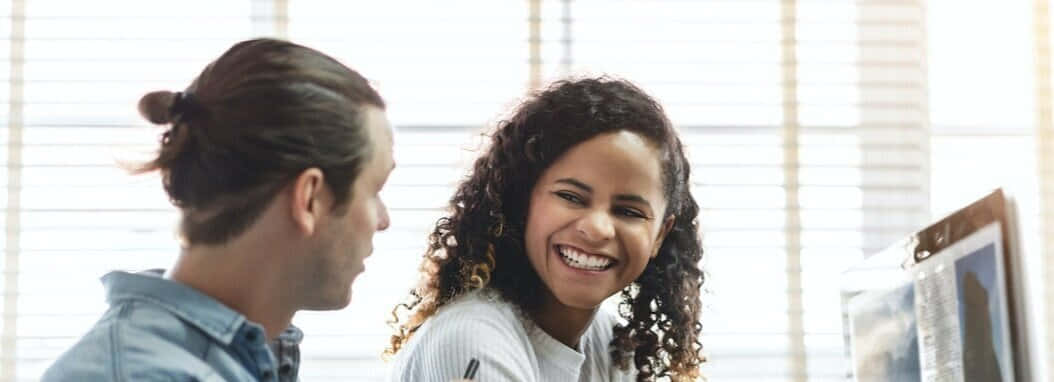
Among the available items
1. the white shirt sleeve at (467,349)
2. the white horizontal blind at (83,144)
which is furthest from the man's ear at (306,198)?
the white horizontal blind at (83,144)

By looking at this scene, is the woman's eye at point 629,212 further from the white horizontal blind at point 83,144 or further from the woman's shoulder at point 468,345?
the white horizontal blind at point 83,144

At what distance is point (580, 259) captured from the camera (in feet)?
5.93

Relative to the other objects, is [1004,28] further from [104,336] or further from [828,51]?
[104,336]

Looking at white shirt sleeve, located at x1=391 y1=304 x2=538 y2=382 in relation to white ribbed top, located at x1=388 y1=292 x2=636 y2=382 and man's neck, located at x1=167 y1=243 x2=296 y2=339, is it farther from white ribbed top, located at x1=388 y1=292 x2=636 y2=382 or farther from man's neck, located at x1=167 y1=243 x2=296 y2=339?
man's neck, located at x1=167 y1=243 x2=296 y2=339

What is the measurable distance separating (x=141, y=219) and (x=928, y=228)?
6.18 feet

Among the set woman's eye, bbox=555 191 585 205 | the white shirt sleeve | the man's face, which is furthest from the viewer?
woman's eye, bbox=555 191 585 205

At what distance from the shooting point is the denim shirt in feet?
3.50

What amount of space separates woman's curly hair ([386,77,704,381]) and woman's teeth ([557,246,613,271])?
3.7 inches

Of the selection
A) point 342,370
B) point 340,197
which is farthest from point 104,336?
point 342,370

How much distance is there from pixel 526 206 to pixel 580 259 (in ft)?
0.49

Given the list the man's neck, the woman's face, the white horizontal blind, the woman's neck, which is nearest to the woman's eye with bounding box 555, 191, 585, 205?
the woman's face

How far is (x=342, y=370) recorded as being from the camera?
297 cm

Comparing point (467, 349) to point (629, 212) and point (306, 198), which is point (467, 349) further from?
point (306, 198)

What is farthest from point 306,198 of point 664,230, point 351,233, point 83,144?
point 83,144
